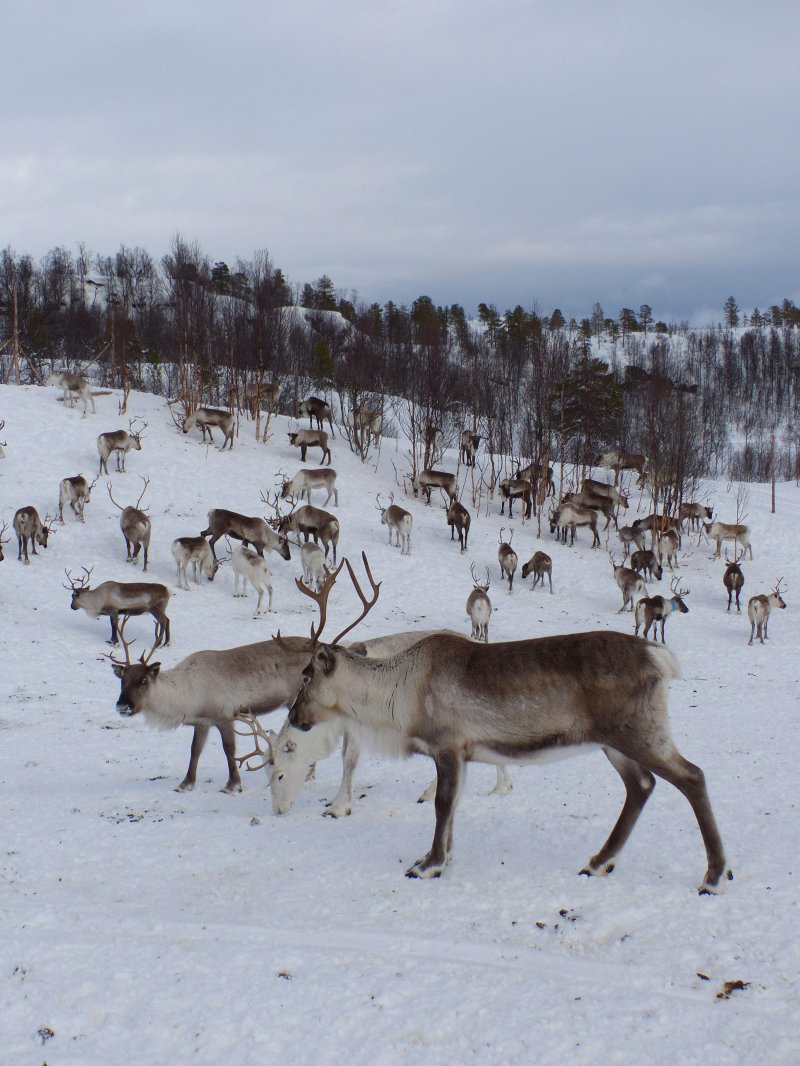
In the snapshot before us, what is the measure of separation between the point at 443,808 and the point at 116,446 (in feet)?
61.8

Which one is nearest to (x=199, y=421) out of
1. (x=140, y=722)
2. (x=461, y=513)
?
(x=461, y=513)

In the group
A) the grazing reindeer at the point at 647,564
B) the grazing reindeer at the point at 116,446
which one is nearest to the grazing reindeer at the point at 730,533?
the grazing reindeer at the point at 647,564

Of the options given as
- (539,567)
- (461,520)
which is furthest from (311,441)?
(539,567)

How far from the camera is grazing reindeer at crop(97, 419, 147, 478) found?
2108 centimetres

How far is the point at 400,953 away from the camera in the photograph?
399 centimetres

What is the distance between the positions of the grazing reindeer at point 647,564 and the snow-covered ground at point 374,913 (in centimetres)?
1165

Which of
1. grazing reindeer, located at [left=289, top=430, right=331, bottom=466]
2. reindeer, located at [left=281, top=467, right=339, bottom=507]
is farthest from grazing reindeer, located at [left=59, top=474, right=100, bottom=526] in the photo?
grazing reindeer, located at [left=289, top=430, right=331, bottom=466]

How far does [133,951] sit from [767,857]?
156 inches

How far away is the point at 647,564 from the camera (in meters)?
22.4

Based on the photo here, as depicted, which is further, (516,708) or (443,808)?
(443,808)

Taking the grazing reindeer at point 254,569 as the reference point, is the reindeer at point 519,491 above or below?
above

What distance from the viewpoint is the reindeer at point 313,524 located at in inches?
792

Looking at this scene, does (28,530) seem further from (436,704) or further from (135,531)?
(436,704)

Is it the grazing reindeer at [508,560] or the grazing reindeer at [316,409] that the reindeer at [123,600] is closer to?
the grazing reindeer at [508,560]
